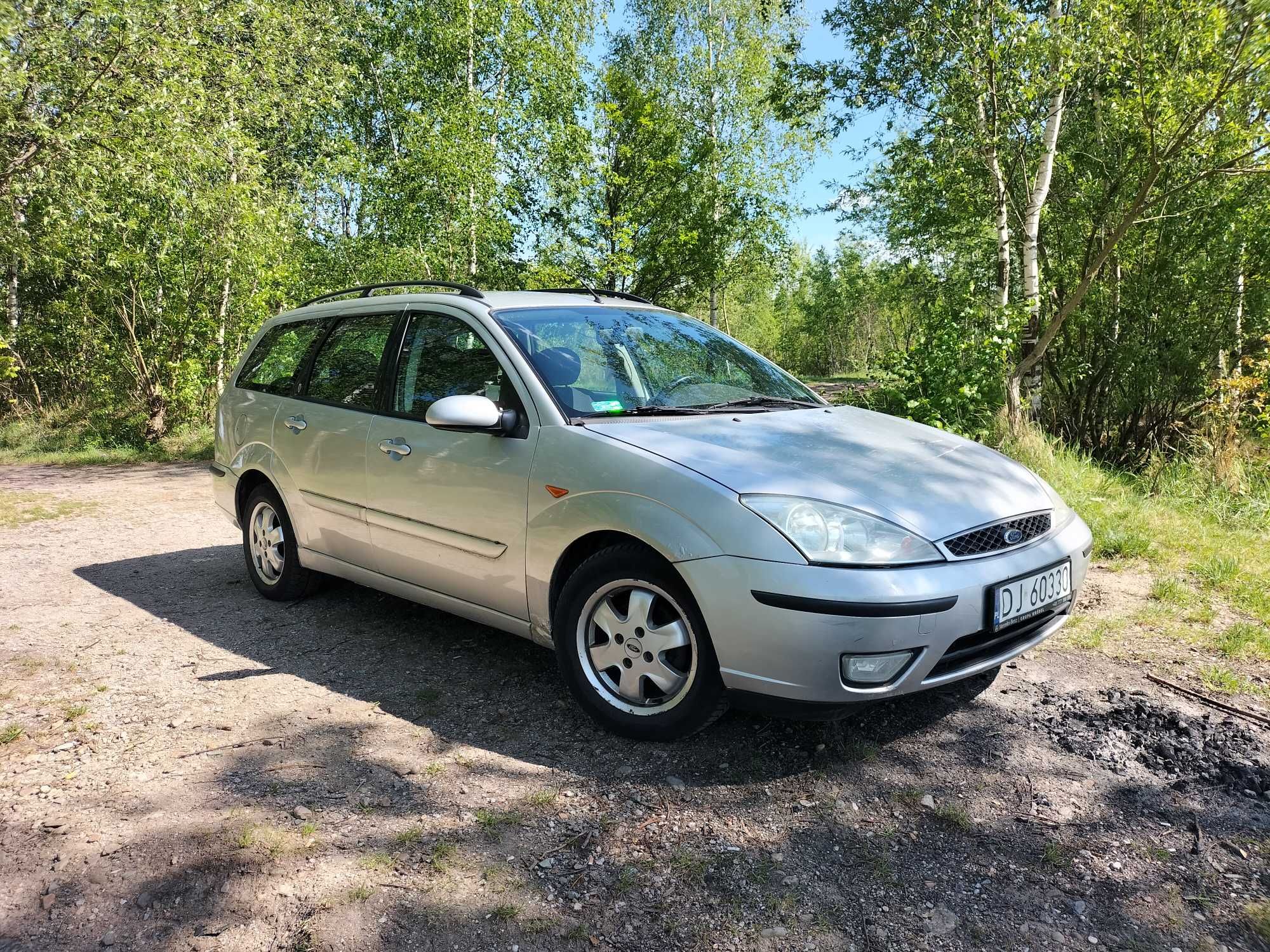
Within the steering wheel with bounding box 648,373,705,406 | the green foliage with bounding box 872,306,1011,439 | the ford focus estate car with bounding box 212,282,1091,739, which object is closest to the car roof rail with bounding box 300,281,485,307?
the ford focus estate car with bounding box 212,282,1091,739

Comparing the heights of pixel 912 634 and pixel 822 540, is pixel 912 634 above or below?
below

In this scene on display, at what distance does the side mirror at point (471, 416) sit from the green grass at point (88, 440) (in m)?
11.8

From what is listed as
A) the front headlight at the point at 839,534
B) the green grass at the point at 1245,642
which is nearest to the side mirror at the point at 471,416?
the front headlight at the point at 839,534

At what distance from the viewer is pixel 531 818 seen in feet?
8.47

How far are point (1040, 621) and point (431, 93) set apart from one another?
2141cm

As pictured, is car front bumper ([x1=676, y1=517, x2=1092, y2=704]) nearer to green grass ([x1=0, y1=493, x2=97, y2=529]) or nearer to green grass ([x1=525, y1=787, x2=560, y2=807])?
green grass ([x1=525, y1=787, x2=560, y2=807])

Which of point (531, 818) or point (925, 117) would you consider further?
point (925, 117)

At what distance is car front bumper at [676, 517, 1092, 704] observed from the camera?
2533 millimetres

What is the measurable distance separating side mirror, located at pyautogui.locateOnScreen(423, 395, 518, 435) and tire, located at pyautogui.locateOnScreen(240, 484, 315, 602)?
73.0 inches

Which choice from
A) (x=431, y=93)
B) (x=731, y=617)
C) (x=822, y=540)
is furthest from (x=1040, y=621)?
(x=431, y=93)

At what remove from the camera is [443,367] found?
381 centimetres

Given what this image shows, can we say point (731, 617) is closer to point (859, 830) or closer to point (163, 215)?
point (859, 830)

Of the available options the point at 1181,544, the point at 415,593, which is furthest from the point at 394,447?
the point at 1181,544

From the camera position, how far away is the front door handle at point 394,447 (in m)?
3.76
